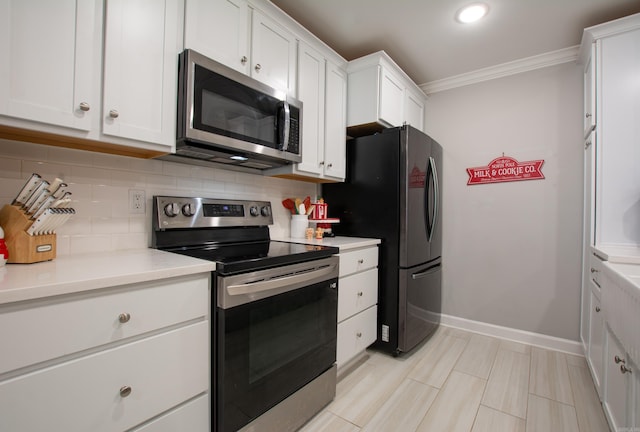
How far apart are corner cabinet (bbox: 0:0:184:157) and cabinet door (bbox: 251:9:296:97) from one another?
1.41 feet

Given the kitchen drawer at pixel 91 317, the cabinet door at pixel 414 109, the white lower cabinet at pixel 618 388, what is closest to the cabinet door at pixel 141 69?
the kitchen drawer at pixel 91 317

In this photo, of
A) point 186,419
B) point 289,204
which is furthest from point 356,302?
point 186,419

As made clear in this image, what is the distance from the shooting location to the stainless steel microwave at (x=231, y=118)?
4.41ft

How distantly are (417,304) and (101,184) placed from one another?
2236mm

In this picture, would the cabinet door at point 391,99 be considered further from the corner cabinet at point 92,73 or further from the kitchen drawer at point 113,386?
the kitchen drawer at point 113,386

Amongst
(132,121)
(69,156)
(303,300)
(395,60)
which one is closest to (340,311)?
(303,300)

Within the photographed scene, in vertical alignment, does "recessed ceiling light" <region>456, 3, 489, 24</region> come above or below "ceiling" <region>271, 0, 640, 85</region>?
below

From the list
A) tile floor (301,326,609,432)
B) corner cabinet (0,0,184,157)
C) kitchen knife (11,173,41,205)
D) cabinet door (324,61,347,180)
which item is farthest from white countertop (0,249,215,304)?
cabinet door (324,61,347,180)

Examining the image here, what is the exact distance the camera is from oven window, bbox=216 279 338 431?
3.78ft

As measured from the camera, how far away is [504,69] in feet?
8.71

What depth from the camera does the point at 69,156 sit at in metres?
1.30

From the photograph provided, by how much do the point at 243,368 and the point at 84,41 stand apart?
55.0 inches

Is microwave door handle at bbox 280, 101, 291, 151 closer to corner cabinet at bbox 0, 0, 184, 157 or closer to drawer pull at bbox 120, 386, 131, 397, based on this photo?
corner cabinet at bbox 0, 0, 184, 157

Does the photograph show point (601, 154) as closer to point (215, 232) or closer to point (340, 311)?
point (340, 311)
